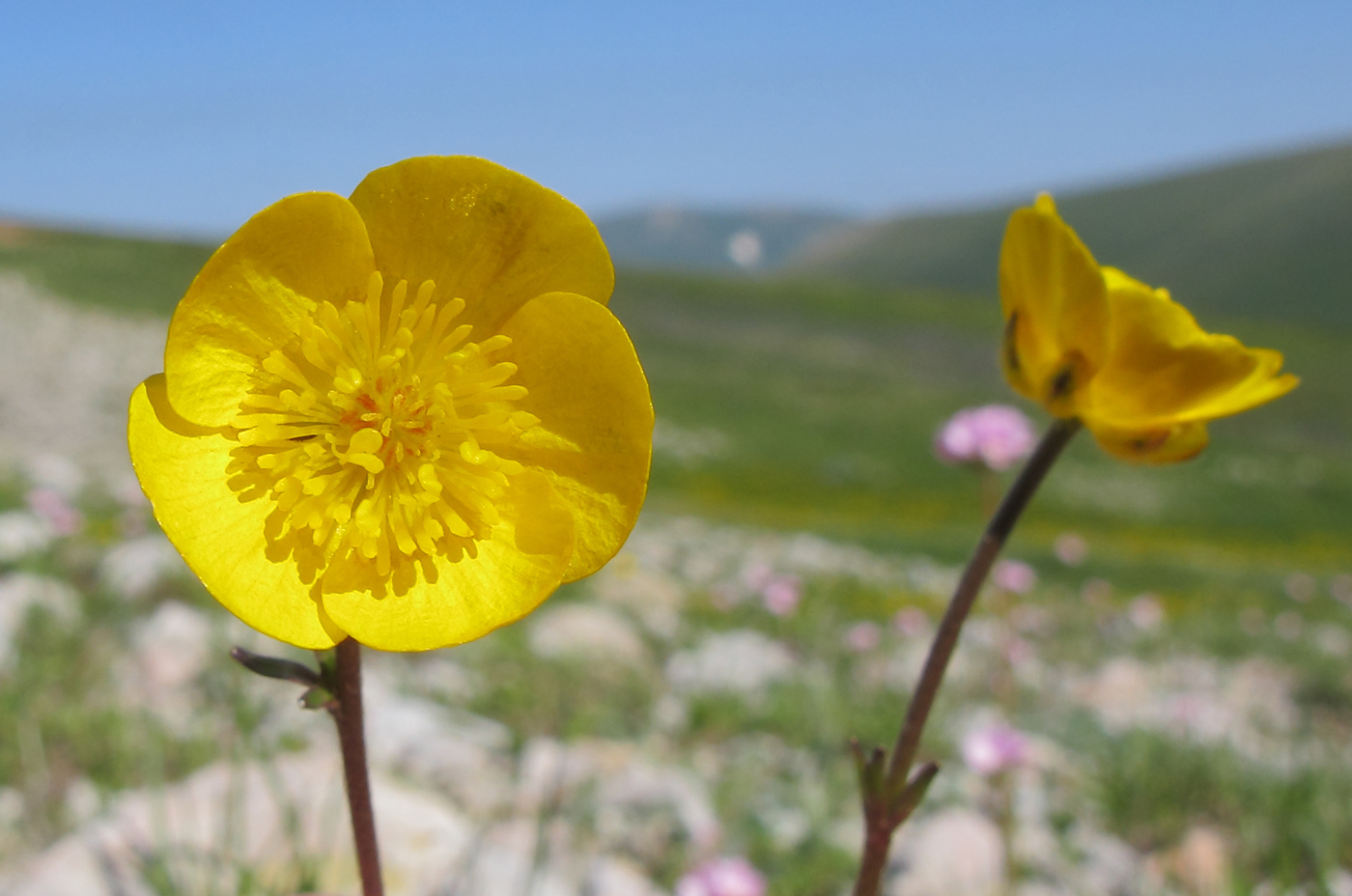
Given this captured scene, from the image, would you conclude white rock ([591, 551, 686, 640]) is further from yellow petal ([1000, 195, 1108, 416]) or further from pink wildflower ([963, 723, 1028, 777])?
yellow petal ([1000, 195, 1108, 416])

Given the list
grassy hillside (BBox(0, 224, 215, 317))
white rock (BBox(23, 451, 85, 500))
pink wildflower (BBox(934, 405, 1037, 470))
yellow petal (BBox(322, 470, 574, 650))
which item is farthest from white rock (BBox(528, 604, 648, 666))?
grassy hillside (BBox(0, 224, 215, 317))

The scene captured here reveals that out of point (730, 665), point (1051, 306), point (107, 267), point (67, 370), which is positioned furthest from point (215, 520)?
point (107, 267)

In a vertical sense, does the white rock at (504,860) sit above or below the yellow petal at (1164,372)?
below

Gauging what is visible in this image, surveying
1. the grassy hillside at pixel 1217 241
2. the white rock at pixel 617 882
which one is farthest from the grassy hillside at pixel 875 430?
the grassy hillside at pixel 1217 241

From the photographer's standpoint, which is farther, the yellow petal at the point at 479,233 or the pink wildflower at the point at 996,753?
the pink wildflower at the point at 996,753

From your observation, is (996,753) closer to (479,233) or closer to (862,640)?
(479,233)

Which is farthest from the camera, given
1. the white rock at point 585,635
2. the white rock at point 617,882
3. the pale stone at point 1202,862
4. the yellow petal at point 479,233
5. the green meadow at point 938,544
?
the white rock at point 585,635

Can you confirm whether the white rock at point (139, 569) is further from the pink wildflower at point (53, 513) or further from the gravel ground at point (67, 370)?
the gravel ground at point (67, 370)
